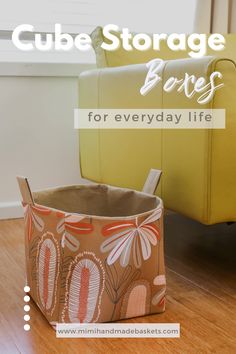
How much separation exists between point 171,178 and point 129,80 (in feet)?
1.16

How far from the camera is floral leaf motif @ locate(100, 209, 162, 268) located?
1.08 m

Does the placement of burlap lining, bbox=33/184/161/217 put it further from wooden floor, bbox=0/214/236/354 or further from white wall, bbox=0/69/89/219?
white wall, bbox=0/69/89/219

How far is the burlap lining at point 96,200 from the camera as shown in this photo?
4.25 feet

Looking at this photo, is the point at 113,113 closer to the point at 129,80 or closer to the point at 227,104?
the point at 129,80

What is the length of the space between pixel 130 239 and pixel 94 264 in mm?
95

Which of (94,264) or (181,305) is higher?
(94,264)

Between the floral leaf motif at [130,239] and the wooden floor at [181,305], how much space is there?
0.16 meters

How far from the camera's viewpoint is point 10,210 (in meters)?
2.05

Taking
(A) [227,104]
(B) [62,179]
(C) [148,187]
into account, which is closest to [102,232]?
(C) [148,187]

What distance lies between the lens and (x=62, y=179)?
2.13 meters

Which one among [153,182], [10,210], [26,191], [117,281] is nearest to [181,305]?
[117,281]

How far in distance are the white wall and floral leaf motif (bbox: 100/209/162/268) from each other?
3.39 feet

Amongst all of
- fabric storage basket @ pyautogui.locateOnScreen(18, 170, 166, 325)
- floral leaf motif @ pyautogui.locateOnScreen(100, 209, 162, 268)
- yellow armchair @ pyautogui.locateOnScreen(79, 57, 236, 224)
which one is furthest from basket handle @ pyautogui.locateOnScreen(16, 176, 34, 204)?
yellow armchair @ pyautogui.locateOnScreen(79, 57, 236, 224)

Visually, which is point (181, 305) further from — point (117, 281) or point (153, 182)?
point (153, 182)
